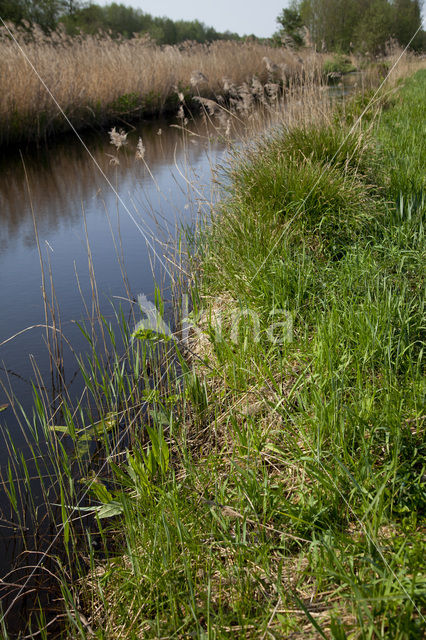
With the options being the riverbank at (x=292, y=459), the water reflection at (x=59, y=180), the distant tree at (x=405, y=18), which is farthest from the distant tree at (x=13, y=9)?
Answer: the riverbank at (x=292, y=459)

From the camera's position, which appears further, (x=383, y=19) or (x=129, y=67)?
(x=383, y=19)

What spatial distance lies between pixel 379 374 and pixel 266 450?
49 cm

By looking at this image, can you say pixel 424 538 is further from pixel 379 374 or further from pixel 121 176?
pixel 121 176

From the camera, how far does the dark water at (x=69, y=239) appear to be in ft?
8.46

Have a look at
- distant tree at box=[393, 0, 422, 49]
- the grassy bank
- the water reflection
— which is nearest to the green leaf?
the water reflection

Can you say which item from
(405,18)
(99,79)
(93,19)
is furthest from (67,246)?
(93,19)

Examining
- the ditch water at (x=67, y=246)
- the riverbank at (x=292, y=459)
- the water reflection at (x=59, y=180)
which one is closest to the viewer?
the riverbank at (x=292, y=459)

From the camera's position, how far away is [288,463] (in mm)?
1540

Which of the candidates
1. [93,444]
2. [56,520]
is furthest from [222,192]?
[56,520]

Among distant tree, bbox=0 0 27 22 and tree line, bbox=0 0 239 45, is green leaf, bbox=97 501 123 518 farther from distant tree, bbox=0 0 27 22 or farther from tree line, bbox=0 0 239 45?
distant tree, bbox=0 0 27 22

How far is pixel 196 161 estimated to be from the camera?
21.3 feet

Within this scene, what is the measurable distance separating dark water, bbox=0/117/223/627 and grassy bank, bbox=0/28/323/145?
2.06ft

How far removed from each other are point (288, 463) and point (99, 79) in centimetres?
930

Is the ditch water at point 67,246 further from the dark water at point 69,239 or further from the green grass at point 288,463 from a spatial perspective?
the green grass at point 288,463
